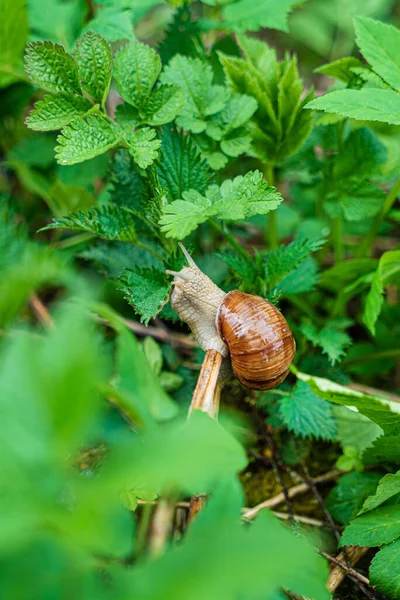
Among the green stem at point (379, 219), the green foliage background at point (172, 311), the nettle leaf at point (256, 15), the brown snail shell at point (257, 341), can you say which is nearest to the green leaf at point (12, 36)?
the green foliage background at point (172, 311)

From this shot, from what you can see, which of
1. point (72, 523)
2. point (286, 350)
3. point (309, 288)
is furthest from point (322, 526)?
point (72, 523)

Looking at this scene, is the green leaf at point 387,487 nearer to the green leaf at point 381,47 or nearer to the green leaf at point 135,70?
the green leaf at point 381,47

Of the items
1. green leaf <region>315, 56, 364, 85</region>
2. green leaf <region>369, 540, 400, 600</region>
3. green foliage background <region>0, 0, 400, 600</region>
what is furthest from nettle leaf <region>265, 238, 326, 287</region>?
green leaf <region>369, 540, 400, 600</region>

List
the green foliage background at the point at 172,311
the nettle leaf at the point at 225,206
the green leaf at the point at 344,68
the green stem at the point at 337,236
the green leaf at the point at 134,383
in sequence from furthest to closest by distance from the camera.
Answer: the green stem at the point at 337,236
the green leaf at the point at 344,68
the nettle leaf at the point at 225,206
the green leaf at the point at 134,383
the green foliage background at the point at 172,311

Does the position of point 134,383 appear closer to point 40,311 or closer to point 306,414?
point 306,414

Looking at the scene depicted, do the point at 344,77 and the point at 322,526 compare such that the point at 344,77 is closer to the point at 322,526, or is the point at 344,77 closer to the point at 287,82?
the point at 287,82

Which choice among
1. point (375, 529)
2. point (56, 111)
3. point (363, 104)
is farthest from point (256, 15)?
point (375, 529)

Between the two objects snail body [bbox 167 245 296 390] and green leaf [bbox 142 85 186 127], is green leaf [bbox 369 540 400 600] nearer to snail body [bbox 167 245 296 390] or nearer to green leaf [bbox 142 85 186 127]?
snail body [bbox 167 245 296 390]
